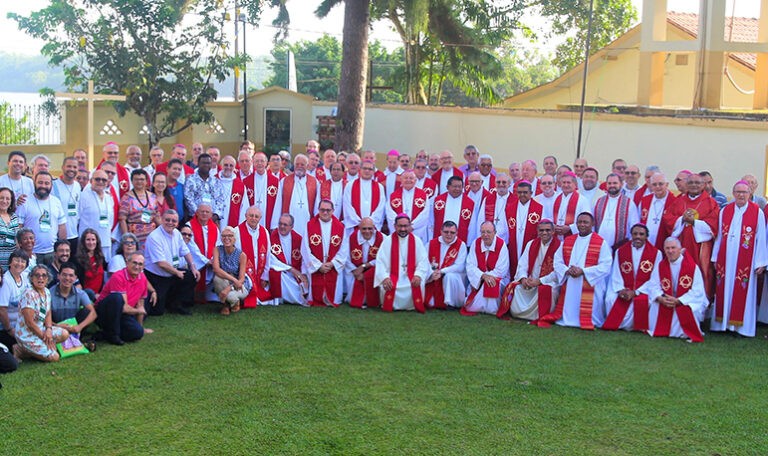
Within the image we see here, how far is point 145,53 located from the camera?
18828mm

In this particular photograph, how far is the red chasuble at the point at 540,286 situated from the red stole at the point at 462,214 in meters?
1.10

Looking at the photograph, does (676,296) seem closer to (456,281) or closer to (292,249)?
(456,281)

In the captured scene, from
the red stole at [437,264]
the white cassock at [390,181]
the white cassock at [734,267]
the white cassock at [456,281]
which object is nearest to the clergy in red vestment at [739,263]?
the white cassock at [734,267]

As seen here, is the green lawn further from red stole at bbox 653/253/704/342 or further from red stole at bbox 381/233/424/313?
red stole at bbox 381/233/424/313

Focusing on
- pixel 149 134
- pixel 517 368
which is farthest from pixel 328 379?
pixel 149 134

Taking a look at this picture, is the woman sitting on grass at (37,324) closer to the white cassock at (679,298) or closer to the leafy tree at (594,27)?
the white cassock at (679,298)

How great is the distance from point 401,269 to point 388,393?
3.11m

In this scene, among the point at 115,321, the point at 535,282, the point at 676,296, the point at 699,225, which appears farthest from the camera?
the point at 535,282

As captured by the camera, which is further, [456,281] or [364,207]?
[364,207]

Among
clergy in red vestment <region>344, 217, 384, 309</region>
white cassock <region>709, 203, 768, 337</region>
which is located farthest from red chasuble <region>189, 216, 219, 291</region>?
white cassock <region>709, 203, 768, 337</region>

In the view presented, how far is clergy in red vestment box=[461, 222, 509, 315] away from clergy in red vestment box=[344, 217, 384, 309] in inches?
42.3

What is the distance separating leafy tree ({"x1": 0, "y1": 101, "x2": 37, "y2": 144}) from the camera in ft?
52.6

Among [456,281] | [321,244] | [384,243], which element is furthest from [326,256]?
[456,281]

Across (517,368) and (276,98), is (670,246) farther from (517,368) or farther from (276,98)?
(276,98)
